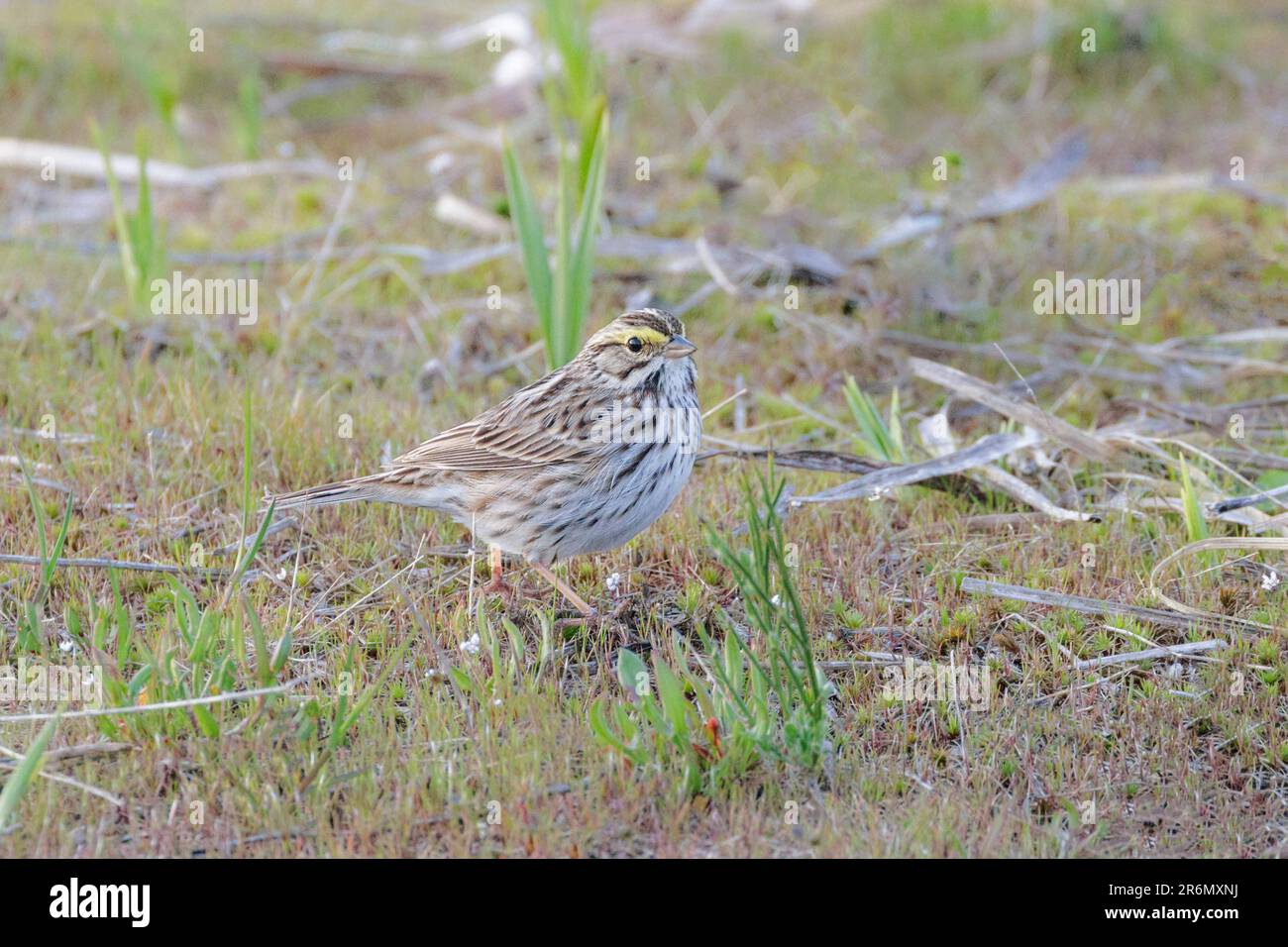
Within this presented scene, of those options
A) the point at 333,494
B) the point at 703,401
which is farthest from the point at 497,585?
the point at 703,401

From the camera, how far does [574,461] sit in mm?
5855

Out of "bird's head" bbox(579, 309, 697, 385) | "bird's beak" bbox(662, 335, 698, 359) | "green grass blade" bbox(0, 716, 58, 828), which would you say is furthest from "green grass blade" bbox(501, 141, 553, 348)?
"green grass blade" bbox(0, 716, 58, 828)

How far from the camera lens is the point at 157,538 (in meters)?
6.27

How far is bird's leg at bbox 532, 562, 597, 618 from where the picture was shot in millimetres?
5863

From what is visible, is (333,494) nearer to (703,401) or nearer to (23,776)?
(23,776)

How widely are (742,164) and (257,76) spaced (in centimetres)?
434

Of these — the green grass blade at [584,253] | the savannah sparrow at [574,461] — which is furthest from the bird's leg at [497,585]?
the green grass blade at [584,253]

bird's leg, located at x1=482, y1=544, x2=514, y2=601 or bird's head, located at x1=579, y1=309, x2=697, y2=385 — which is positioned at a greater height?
bird's head, located at x1=579, y1=309, x2=697, y2=385

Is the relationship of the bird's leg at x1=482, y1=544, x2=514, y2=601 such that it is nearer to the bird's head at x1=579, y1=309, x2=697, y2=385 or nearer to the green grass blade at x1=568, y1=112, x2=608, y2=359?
the bird's head at x1=579, y1=309, x2=697, y2=385

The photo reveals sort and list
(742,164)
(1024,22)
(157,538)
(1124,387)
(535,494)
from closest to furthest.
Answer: (535,494)
(157,538)
(1124,387)
(742,164)
(1024,22)

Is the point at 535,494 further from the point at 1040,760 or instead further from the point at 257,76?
the point at 257,76

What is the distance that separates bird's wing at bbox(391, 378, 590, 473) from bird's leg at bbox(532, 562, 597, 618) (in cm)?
44

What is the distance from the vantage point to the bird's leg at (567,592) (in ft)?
19.2
